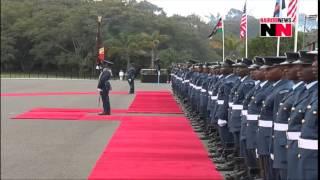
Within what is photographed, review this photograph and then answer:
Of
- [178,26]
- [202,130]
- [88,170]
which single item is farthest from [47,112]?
[178,26]

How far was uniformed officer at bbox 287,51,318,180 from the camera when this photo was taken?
195 inches

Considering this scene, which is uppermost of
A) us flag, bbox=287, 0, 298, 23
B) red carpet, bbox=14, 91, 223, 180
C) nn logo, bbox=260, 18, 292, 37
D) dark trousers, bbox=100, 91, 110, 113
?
us flag, bbox=287, 0, 298, 23

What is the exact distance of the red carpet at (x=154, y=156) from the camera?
812 cm

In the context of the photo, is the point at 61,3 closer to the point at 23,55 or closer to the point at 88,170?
the point at 23,55

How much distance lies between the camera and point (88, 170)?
8.37 metres

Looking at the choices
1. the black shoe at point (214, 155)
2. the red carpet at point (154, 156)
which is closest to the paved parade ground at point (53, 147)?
the red carpet at point (154, 156)

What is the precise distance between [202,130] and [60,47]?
34.0 feet

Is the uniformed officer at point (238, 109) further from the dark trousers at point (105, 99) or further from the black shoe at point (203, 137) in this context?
the dark trousers at point (105, 99)

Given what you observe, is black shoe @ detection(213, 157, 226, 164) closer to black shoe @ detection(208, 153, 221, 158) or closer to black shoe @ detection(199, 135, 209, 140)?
black shoe @ detection(208, 153, 221, 158)

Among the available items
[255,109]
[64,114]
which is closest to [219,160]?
[255,109]

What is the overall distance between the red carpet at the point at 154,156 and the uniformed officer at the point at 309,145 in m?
3.27

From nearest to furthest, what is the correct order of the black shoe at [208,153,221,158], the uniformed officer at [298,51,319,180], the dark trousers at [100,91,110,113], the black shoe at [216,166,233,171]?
the uniformed officer at [298,51,319,180] → the black shoe at [216,166,233,171] → the black shoe at [208,153,221,158] → the dark trousers at [100,91,110,113]

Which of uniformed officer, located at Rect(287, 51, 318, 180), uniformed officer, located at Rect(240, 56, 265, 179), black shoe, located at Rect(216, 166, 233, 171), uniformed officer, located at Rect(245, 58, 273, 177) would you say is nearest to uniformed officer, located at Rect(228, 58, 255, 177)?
black shoe, located at Rect(216, 166, 233, 171)

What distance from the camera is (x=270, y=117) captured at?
6375mm
